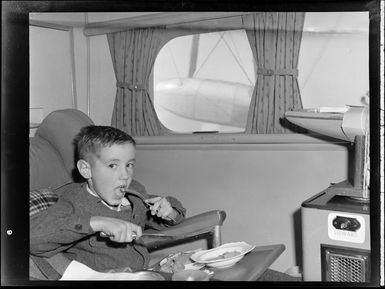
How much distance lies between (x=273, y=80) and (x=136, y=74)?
1.81ft

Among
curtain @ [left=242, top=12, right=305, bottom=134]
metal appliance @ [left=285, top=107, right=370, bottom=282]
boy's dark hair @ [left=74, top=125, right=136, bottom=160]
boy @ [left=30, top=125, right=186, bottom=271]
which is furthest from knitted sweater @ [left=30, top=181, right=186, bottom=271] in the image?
curtain @ [left=242, top=12, right=305, bottom=134]

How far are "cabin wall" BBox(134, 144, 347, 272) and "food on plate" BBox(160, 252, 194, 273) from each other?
0.49m

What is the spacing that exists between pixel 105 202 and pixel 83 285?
25 centimetres

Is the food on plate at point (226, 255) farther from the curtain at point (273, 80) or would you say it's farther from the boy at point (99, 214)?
the curtain at point (273, 80)

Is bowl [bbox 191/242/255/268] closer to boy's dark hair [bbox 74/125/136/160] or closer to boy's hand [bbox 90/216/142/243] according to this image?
boy's hand [bbox 90/216/142/243]

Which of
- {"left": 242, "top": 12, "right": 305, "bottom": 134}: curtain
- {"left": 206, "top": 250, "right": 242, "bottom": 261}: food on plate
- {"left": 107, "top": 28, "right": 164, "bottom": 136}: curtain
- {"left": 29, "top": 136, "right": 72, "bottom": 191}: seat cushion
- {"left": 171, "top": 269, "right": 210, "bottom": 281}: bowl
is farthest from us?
{"left": 242, "top": 12, "right": 305, "bottom": 134}: curtain

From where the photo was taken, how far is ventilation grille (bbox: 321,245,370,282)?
4.63 ft

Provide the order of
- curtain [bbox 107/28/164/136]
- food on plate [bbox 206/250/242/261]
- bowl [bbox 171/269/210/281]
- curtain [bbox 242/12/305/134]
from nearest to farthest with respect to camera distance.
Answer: bowl [bbox 171/269/210/281] < food on plate [bbox 206/250/242/261] < curtain [bbox 107/28/164/136] < curtain [bbox 242/12/305/134]

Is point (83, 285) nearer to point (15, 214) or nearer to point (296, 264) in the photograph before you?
point (15, 214)

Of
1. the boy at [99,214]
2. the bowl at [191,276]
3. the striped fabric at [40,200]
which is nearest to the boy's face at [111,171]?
the boy at [99,214]

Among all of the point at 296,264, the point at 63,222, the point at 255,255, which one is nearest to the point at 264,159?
the point at 296,264

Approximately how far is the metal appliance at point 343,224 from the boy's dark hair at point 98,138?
1.93 feet

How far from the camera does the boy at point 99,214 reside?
129 cm

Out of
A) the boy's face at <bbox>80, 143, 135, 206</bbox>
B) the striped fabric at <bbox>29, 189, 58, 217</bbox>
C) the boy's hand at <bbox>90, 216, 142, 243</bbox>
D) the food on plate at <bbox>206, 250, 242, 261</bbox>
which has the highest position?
the boy's face at <bbox>80, 143, 135, 206</bbox>
